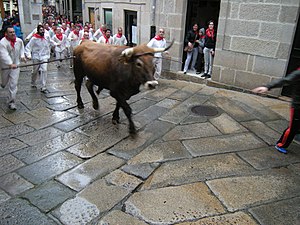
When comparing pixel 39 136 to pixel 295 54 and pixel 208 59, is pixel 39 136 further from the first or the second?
pixel 295 54

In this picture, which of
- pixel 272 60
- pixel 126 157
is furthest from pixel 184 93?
pixel 126 157

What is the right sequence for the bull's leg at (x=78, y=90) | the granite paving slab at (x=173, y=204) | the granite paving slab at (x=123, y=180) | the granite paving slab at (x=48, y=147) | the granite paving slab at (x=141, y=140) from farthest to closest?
1. the bull's leg at (x=78, y=90)
2. the granite paving slab at (x=141, y=140)
3. the granite paving slab at (x=48, y=147)
4. the granite paving slab at (x=123, y=180)
5. the granite paving slab at (x=173, y=204)

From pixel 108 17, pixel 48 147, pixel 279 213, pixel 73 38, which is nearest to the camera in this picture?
pixel 279 213

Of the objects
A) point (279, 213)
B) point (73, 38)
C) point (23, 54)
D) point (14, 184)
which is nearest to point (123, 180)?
point (14, 184)

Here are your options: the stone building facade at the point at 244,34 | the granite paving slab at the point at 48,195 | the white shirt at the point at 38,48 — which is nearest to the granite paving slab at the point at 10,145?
the granite paving slab at the point at 48,195

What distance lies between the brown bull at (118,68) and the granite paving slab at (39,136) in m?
1.22

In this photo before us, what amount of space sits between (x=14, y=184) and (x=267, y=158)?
3.97m

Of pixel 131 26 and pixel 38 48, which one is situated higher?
pixel 131 26

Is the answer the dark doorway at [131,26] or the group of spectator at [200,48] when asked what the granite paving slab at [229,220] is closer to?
the group of spectator at [200,48]

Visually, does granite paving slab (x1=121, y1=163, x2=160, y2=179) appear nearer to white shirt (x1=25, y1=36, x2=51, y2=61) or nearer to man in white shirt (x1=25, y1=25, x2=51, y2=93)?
man in white shirt (x1=25, y1=25, x2=51, y2=93)

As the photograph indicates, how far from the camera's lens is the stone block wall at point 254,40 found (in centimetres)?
684

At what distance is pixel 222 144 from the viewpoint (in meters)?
4.82

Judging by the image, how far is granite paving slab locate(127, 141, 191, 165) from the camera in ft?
14.1

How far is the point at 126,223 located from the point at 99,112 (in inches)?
141
